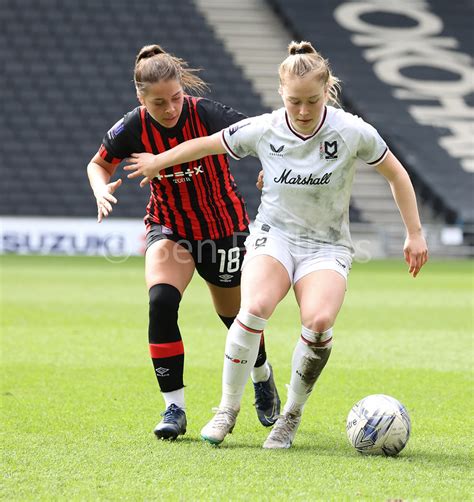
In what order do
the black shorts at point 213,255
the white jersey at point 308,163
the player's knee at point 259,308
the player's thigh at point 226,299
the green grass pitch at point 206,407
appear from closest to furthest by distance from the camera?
the green grass pitch at point 206,407, the player's knee at point 259,308, the white jersey at point 308,163, the black shorts at point 213,255, the player's thigh at point 226,299

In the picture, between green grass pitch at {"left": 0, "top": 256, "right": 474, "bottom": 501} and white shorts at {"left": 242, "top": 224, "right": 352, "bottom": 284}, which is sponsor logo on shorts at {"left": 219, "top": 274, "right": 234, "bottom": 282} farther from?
green grass pitch at {"left": 0, "top": 256, "right": 474, "bottom": 501}

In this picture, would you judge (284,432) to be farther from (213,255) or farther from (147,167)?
(147,167)

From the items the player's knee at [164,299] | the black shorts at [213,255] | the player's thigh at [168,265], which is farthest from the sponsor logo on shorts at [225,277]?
the player's knee at [164,299]

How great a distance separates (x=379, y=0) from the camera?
104 feet

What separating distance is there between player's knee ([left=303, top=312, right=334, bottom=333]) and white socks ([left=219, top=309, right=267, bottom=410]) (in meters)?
0.21

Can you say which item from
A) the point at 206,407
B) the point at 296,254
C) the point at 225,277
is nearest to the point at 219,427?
the point at 296,254

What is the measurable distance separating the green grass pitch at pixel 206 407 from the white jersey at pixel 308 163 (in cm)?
106

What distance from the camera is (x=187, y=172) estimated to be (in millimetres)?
5277

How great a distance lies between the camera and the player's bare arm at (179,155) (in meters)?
4.77

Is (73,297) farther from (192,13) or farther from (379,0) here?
(379,0)

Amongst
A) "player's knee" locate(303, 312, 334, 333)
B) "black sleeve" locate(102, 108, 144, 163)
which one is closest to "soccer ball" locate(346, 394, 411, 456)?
"player's knee" locate(303, 312, 334, 333)

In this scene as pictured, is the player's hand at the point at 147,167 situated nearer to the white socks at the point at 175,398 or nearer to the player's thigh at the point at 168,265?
the player's thigh at the point at 168,265

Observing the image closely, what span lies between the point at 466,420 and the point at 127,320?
5791mm

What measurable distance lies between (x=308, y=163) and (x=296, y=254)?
44 centimetres
